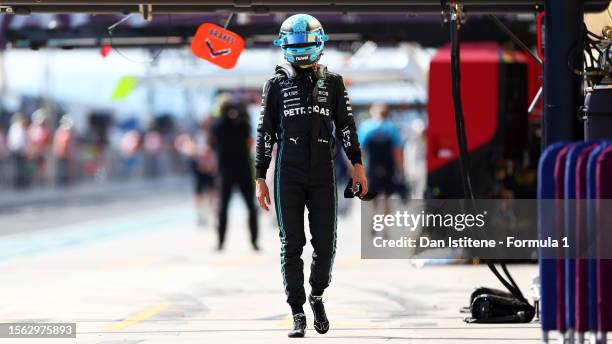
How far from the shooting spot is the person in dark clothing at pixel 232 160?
53.8 ft

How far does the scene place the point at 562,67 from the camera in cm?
787

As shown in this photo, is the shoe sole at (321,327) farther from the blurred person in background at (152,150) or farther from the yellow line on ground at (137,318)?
the blurred person in background at (152,150)

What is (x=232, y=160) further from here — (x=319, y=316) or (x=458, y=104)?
(x=319, y=316)

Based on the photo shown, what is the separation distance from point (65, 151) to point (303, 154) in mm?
31313

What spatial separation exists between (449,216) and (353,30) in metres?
4.38

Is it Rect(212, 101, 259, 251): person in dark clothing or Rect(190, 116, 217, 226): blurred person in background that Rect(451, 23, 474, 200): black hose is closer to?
Rect(212, 101, 259, 251): person in dark clothing

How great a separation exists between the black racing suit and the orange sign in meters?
1.90

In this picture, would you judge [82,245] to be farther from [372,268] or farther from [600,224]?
[600,224]

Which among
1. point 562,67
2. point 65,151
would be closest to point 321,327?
point 562,67

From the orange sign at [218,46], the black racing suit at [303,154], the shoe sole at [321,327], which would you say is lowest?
the shoe sole at [321,327]

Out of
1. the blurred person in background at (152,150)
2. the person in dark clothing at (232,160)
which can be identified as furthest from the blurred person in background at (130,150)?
the person in dark clothing at (232,160)

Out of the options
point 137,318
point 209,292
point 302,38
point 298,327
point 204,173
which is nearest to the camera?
point 302,38

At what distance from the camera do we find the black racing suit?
318 inches

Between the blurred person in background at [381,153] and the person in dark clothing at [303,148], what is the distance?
993 centimetres
